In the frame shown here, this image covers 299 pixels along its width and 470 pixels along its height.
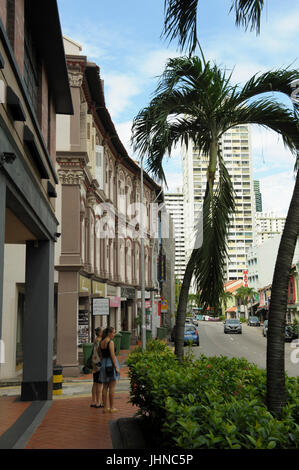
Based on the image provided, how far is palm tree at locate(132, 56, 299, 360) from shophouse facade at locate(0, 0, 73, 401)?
6.75 feet

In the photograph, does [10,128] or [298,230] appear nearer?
A: [298,230]

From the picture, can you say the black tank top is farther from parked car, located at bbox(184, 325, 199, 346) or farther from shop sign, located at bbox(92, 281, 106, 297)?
parked car, located at bbox(184, 325, 199, 346)

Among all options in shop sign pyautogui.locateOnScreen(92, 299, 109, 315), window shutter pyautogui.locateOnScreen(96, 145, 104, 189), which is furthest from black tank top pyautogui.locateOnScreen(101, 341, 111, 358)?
window shutter pyautogui.locateOnScreen(96, 145, 104, 189)

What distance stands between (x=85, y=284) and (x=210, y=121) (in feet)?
45.9

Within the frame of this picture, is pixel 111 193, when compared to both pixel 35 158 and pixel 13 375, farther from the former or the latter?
pixel 35 158

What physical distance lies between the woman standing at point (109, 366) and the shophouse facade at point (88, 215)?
8.71m

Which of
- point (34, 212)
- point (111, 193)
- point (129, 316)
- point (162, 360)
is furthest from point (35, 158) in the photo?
point (129, 316)

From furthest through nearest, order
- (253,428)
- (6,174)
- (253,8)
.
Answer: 1. (6,174)
2. (253,8)
3. (253,428)

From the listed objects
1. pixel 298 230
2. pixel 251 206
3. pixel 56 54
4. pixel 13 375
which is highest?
pixel 251 206

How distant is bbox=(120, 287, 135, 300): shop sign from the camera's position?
31925 mm

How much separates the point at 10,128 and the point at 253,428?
4.99 meters

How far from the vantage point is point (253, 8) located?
5414 mm

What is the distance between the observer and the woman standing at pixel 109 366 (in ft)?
31.9

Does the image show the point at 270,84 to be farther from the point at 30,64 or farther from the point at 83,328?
the point at 83,328
